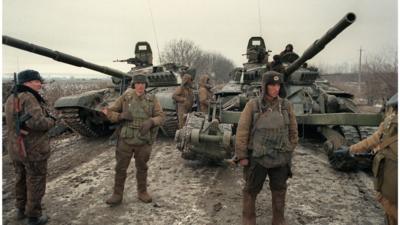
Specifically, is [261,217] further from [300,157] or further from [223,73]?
[223,73]

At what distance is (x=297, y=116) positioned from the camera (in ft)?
22.6

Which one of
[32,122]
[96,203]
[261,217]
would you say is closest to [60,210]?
[96,203]

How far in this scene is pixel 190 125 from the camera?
6586 mm

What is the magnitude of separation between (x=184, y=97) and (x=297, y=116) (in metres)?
3.09

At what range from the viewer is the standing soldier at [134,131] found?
16.2 feet

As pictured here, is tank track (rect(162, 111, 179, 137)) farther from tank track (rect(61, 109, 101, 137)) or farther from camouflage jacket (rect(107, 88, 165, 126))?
camouflage jacket (rect(107, 88, 165, 126))

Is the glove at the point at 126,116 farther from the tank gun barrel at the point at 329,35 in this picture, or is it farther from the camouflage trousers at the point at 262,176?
the tank gun barrel at the point at 329,35

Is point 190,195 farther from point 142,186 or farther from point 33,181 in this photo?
point 33,181

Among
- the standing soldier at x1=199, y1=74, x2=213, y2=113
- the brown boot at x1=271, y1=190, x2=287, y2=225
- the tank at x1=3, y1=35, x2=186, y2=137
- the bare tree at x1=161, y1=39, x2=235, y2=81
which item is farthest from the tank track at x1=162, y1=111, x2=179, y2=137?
the bare tree at x1=161, y1=39, x2=235, y2=81

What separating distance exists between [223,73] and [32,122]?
57895mm

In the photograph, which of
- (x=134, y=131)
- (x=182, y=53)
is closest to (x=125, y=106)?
(x=134, y=131)

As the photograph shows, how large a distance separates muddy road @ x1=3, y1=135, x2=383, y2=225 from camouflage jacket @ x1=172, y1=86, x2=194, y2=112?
5.68ft

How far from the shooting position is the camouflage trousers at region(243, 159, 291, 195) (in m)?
4.04

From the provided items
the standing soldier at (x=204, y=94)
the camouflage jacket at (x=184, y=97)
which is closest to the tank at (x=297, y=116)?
the standing soldier at (x=204, y=94)
